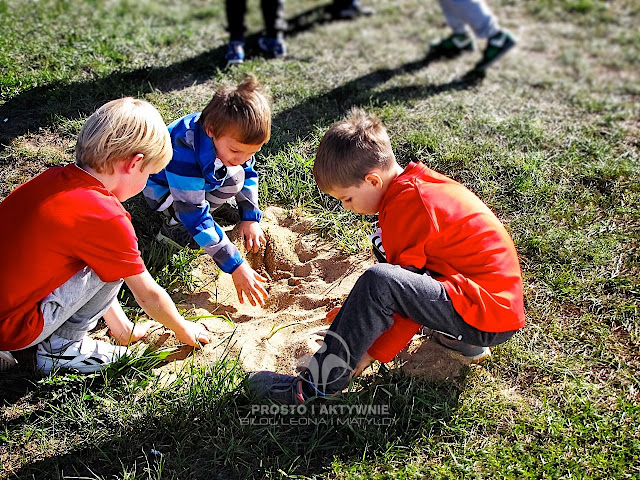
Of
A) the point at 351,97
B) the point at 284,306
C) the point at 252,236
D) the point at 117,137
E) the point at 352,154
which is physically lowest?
the point at 284,306

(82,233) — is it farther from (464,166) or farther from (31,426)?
(464,166)

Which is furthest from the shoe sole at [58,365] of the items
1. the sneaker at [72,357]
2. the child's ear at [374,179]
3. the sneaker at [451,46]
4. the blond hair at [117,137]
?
the sneaker at [451,46]

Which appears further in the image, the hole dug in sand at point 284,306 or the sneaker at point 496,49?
the sneaker at point 496,49

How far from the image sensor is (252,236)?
10.9 ft

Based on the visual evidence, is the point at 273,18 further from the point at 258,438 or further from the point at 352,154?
the point at 258,438

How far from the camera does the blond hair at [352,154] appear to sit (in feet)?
Result: 8.33

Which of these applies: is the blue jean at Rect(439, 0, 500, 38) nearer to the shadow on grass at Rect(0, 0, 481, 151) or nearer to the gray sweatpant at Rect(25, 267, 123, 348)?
the shadow on grass at Rect(0, 0, 481, 151)

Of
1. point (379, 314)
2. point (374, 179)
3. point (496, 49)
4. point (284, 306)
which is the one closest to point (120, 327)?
point (284, 306)

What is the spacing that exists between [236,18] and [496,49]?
7.05 ft

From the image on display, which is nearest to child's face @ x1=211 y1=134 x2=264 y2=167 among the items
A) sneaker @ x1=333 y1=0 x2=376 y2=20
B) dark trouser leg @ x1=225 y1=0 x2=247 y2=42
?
dark trouser leg @ x1=225 y1=0 x2=247 y2=42

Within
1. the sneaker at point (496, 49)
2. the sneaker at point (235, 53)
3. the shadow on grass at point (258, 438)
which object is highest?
the sneaker at point (235, 53)

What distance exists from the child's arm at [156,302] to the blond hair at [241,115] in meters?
0.79

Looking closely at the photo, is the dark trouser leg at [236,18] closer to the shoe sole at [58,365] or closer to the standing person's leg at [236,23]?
the standing person's leg at [236,23]

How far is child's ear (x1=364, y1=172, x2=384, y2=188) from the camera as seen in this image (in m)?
2.51
